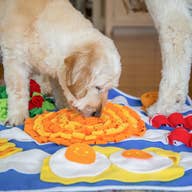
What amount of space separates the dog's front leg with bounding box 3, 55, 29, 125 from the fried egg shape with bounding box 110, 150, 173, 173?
0.50 m

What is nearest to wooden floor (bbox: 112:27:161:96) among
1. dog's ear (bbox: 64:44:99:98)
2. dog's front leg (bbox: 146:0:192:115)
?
dog's front leg (bbox: 146:0:192:115)

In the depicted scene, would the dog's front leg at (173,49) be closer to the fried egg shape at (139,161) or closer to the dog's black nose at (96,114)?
the dog's black nose at (96,114)

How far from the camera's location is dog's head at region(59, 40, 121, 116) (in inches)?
61.1

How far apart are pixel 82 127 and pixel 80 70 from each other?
0.27 metres

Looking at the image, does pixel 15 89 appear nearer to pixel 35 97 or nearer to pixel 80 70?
pixel 35 97

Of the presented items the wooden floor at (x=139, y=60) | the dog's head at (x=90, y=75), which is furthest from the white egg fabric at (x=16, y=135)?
the wooden floor at (x=139, y=60)

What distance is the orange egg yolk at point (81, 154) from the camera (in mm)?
1470

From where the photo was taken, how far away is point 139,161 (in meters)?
1.48

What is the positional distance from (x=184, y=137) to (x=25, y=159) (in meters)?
0.60

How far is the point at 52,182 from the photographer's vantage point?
4.44ft

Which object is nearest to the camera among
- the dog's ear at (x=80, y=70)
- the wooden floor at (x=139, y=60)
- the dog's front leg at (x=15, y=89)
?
the dog's ear at (x=80, y=70)

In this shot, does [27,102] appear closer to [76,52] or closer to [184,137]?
[76,52]

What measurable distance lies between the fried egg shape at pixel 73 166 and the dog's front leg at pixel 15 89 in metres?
0.40

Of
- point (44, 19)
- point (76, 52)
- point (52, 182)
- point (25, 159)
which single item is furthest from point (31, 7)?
point (52, 182)
